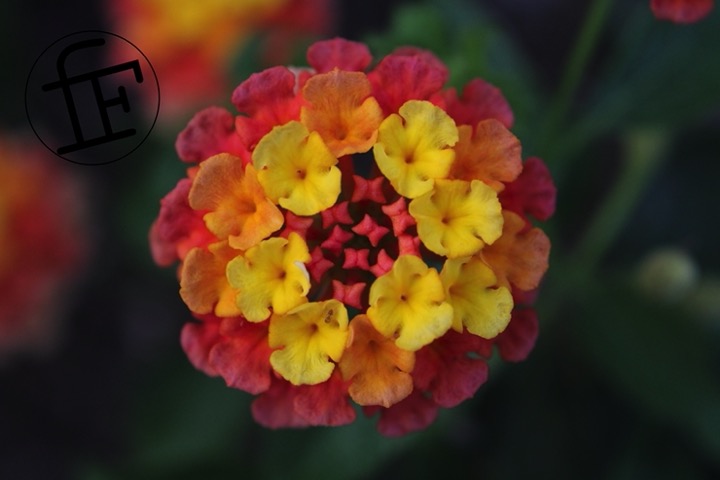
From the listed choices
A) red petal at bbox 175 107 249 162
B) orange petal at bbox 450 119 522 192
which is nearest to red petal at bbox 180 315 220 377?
red petal at bbox 175 107 249 162

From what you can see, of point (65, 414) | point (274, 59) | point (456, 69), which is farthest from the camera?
point (65, 414)

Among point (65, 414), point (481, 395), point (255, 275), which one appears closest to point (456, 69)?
point (255, 275)

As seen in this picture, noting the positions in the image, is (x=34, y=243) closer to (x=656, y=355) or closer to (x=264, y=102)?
(x=264, y=102)

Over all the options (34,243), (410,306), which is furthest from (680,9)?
(34,243)

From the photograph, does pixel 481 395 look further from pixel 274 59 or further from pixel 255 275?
pixel 255 275

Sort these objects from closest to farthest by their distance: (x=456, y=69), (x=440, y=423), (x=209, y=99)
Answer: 1. (x=456, y=69)
2. (x=440, y=423)
3. (x=209, y=99)

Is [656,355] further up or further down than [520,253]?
further down

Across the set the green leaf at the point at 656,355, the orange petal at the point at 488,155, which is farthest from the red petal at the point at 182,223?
the green leaf at the point at 656,355

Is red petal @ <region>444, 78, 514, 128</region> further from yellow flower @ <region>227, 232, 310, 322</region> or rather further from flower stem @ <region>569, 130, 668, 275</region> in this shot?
flower stem @ <region>569, 130, 668, 275</region>
